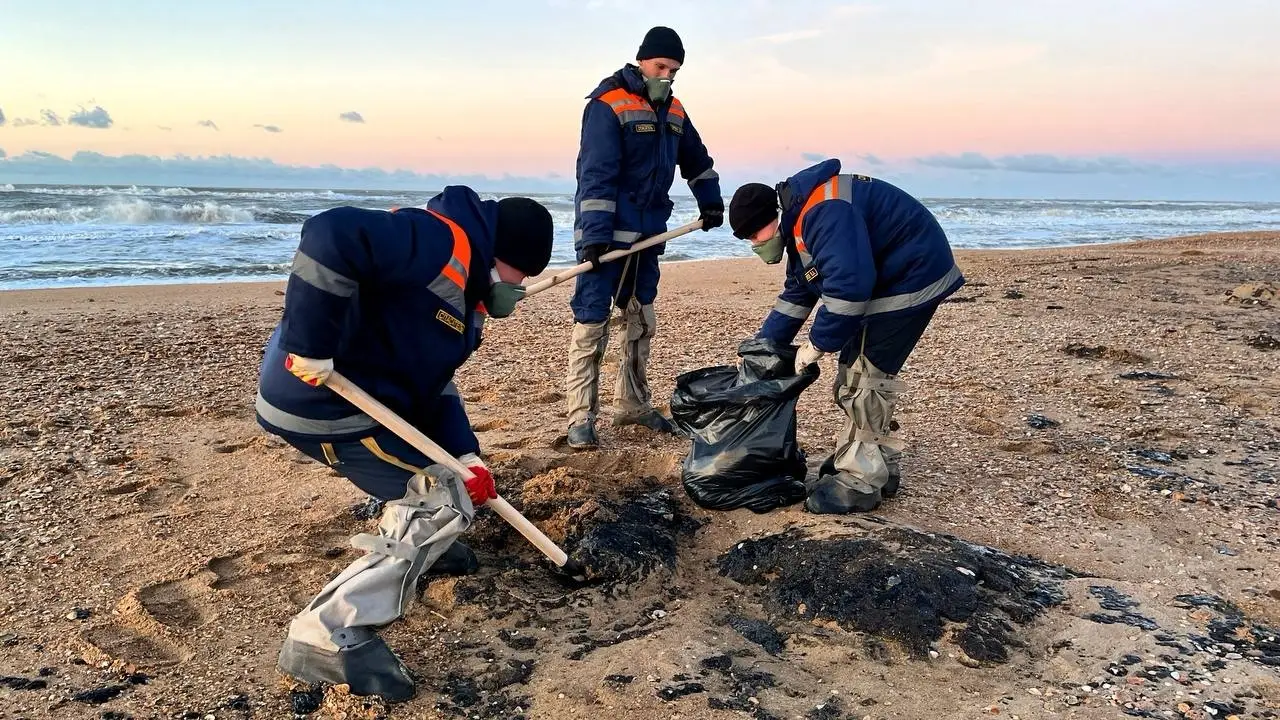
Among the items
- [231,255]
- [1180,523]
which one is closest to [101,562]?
[1180,523]

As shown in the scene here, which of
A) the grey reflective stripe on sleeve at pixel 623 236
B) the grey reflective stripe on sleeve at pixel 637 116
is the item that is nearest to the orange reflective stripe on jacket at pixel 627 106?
the grey reflective stripe on sleeve at pixel 637 116

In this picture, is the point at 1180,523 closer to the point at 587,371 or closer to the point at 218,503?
the point at 587,371

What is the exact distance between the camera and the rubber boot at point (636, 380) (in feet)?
16.0

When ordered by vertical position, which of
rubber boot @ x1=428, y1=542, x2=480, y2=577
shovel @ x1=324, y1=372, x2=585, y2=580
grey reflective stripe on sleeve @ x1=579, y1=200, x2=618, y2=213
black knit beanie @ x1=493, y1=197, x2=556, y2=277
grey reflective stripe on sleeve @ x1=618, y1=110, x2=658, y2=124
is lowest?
rubber boot @ x1=428, y1=542, x2=480, y2=577

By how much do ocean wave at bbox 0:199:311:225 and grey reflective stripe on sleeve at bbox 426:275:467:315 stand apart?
73.1 ft

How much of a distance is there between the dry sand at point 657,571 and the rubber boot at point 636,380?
0.40 feet

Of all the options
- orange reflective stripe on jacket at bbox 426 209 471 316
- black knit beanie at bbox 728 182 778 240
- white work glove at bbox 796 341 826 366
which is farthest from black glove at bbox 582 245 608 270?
orange reflective stripe on jacket at bbox 426 209 471 316

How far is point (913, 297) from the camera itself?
3557mm

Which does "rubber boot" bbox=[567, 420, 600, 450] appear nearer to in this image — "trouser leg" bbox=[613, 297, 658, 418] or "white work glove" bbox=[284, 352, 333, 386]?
"trouser leg" bbox=[613, 297, 658, 418]

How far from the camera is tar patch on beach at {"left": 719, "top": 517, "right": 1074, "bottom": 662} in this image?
112 inches

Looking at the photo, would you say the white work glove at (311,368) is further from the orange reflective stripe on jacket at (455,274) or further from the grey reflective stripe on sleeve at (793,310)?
the grey reflective stripe on sleeve at (793,310)

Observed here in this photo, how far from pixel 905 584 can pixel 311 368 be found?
80.0 inches

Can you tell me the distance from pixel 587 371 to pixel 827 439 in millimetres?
1384

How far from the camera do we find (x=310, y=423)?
2529 mm
